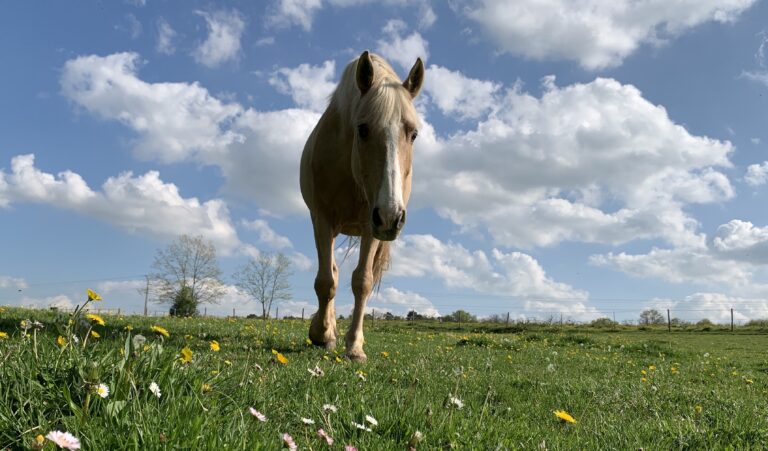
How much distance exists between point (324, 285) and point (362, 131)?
8.80 ft

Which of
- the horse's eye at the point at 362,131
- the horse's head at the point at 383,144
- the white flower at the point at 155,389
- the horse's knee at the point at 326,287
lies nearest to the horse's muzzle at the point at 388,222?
the horse's head at the point at 383,144

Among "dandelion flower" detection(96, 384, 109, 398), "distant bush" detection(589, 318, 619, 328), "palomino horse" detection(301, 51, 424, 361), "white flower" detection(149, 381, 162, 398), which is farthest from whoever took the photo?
"distant bush" detection(589, 318, 619, 328)

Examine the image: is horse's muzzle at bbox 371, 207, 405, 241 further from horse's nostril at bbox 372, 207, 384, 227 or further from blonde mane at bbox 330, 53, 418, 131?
blonde mane at bbox 330, 53, 418, 131

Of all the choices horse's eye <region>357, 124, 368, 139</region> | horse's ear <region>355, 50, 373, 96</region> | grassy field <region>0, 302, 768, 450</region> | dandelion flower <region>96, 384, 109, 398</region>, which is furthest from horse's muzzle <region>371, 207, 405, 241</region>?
dandelion flower <region>96, 384, 109, 398</region>

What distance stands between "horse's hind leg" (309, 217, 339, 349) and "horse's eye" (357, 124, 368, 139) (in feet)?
6.82

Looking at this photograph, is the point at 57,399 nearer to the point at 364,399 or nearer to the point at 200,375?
the point at 200,375

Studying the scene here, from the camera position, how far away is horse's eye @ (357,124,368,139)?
5.98 meters

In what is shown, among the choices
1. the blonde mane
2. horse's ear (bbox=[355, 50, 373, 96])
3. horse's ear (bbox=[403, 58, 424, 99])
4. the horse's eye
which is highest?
horse's ear (bbox=[403, 58, 424, 99])

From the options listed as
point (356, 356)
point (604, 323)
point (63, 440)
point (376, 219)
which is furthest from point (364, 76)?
point (604, 323)

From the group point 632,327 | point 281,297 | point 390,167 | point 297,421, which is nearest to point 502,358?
point 390,167

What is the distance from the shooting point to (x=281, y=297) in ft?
273

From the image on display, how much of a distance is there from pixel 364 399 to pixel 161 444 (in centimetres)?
164

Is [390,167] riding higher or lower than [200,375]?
higher

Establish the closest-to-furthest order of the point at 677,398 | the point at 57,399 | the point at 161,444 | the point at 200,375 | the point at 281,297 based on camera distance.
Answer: the point at 161,444 < the point at 57,399 < the point at 200,375 < the point at 677,398 < the point at 281,297
